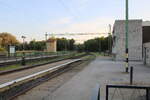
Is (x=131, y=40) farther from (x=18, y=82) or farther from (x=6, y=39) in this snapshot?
(x=6, y=39)

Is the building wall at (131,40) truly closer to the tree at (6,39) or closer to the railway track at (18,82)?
the railway track at (18,82)

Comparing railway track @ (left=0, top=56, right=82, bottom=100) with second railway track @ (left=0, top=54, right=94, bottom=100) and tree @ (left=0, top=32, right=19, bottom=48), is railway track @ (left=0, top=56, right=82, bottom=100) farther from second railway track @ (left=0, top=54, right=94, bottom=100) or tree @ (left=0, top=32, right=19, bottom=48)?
tree @ (left=0, top=32, right=19, bottom=48)

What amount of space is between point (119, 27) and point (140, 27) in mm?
4254

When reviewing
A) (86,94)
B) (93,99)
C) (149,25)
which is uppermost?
(149,25)

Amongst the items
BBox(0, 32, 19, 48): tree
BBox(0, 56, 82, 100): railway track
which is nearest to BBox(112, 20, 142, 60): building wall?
BBox(0, 56, 82, 100): railway track

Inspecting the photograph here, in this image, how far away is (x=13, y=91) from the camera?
29.7 ft

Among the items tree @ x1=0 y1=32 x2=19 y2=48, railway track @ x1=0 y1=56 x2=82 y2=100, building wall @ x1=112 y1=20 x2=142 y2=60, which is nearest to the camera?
railway track @ x1=0 y1=56 x2=82 y2=100

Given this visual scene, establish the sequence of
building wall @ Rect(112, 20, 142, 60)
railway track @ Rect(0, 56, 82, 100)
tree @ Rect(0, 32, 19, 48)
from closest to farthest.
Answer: railway track @ Rect(0, 56, 82, 100) → building wall @ Rect(112, 20, 142, 60) → tree @ Rect(0, 32, 19, 48)

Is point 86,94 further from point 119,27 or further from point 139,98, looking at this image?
point 119,27

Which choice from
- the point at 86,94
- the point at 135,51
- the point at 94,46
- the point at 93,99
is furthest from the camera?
the point at 94,46

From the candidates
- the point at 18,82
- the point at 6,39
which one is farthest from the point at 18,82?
the point at 6,39

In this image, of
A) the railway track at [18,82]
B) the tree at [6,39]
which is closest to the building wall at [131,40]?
the railway track at [18,82]

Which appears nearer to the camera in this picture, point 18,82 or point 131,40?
point 18,82

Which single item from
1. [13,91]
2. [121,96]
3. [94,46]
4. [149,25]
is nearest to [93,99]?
[121,96]
